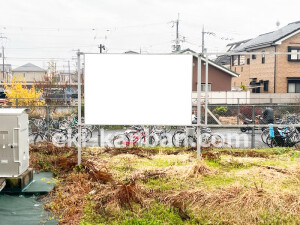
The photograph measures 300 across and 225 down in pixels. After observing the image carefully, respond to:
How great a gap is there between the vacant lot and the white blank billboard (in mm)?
1122

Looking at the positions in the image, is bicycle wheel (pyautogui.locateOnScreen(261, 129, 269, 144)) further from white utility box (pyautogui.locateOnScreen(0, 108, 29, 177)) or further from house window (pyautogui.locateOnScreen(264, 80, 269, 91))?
house window (pyautogui.locateOnScreen(264, 80, 269, 91))

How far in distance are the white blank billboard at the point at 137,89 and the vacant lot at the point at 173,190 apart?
112 cm

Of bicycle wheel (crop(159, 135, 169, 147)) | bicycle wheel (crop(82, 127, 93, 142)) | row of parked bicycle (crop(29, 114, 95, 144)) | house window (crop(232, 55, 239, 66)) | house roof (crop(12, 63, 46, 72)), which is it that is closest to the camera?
bicycle wheel (crop(159, 135, 169, 147))

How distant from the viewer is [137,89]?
7953 millimetres

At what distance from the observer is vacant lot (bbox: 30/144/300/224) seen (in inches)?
203

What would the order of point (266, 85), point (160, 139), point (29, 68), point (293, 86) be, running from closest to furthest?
point (160, 139) < point (293, 86) < point (266, 85) < point (29, 68)

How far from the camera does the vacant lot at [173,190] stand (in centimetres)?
514

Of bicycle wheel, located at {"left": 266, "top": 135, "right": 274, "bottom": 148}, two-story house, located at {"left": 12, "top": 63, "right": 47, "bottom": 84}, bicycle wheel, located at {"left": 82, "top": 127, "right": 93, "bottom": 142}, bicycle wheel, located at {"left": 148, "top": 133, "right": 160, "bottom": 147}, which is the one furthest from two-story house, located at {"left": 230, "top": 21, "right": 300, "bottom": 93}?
two-story house, located at {"left": 12, "top": 63, "right": 47, "bottom": 84}

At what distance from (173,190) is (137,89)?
8.72ft

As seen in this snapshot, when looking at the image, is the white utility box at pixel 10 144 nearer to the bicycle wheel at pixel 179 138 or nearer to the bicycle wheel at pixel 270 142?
the bicycle wheel at pixel 179 138

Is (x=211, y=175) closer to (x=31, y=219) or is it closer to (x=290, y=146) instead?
(x=31, y=219)

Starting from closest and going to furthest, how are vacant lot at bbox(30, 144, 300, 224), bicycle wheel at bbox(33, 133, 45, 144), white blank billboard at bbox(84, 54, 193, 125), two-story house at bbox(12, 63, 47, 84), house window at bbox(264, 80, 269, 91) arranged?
1. vacant lot at bbox(30, 144, 300, 224)
2. white blank billboard at bbox(84, 54, 193, 125)
3. bicycle wheel at bbox(33, 133, 45, 144)
4. house window at bbox(264, 80, 269, 91)
5. two-story house at bbox(12, 63, 47, 84)

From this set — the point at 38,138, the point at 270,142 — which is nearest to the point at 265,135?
the point at 270,142

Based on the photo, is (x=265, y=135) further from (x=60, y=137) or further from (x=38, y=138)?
(x=38, y=138)
